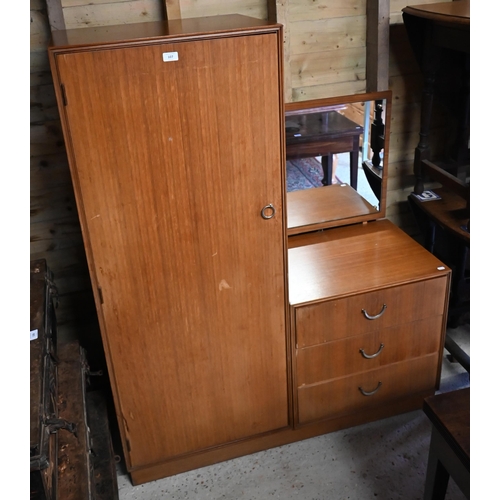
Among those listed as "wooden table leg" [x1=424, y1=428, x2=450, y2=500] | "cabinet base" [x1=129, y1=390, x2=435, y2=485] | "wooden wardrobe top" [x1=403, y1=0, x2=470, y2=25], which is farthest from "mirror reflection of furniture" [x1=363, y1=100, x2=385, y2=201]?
"wooden table leg" [x1=424, y1=428, x2=450, y2=500]

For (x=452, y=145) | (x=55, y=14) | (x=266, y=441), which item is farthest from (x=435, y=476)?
(x=55, y=14)

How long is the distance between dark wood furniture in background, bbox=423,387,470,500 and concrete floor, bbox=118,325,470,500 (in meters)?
0.35

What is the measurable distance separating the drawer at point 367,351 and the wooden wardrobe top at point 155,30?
3.84 feet

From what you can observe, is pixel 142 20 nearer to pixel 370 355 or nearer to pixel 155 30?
pixel 155 30

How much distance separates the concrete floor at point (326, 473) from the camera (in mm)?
2121

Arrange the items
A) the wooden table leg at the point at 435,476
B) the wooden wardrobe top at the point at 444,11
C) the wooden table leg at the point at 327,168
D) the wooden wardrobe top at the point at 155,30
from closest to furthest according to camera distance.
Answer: the wooden wardrobe top at the point at 155,30
the wooden table leg at the point at 435,476
the wooden wardrobe top at the point at 444,11
the wooden table leg at the point at 327,168

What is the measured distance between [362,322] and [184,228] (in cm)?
82

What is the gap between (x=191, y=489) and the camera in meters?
2.16

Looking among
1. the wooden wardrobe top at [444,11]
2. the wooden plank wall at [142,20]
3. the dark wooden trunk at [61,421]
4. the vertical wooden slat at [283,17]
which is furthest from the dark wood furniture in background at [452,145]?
the dark wooden trunk at [61,421]

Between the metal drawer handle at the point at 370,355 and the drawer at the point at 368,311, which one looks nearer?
the drawer at the point at 368,311

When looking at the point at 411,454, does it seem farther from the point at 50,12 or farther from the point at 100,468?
the point at 50,12

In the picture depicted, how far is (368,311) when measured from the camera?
7.04 ft

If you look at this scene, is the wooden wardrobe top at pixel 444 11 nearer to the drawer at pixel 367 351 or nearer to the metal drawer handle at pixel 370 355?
the drawer at pixel 367 351

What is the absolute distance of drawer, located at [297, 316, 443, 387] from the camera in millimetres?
2168
